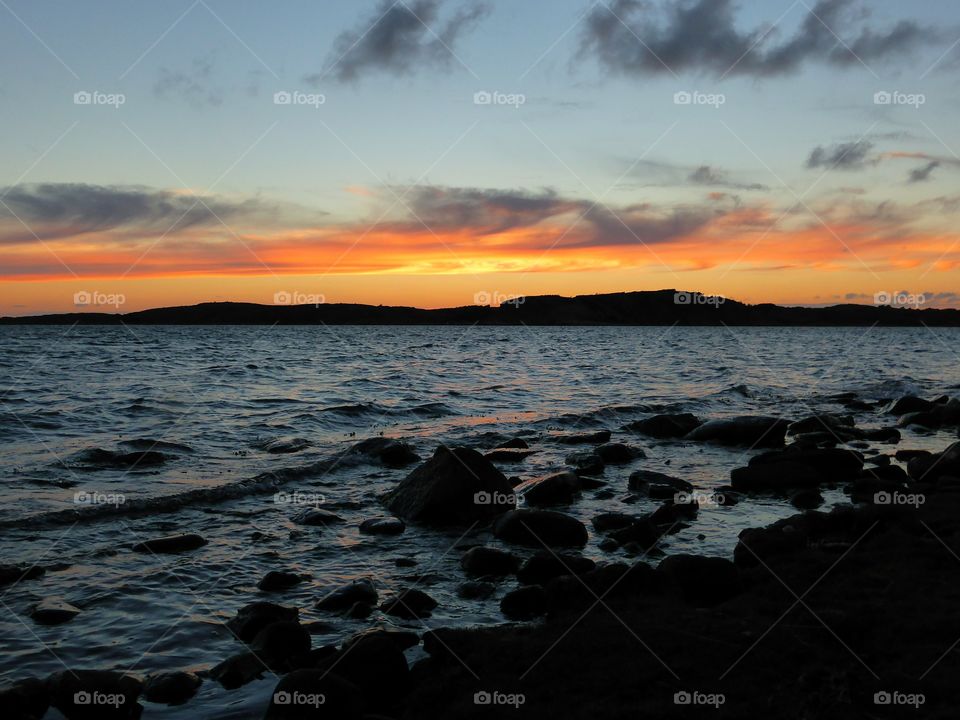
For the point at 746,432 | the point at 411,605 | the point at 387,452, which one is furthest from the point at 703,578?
the point at 746,432

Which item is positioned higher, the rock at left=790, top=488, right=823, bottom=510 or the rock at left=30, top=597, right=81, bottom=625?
the rock at left=790, top=488, right=823, bottom=510

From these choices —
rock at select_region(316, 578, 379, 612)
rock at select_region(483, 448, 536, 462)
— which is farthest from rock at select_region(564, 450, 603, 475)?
rock at select_region(316, 578, 379, 612)

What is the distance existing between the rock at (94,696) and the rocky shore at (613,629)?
16mm

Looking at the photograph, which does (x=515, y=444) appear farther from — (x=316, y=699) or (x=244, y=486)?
(x=316, y=699)

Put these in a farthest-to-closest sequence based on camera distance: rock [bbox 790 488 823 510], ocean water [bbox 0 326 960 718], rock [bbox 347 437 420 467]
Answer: rock [bbox 347 437 420 467] < rock [bbox 790 488 823 510] < ocean water [bbox 0 326 960 718]

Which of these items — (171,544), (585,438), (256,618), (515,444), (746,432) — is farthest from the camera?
(585,438)

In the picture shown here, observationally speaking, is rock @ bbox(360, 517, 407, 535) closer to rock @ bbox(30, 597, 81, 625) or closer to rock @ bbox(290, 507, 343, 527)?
rock @ bbox(290, 507, 343, 527)

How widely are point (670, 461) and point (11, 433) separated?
18957mm

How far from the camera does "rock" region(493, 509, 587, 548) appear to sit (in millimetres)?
11477

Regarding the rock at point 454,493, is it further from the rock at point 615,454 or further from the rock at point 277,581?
the rock at point 615,454

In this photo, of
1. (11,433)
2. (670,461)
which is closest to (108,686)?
(670,461)

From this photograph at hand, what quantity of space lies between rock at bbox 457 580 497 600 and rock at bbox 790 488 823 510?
23.6 ft

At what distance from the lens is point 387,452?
1898cm

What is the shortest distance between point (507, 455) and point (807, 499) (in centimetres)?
796
